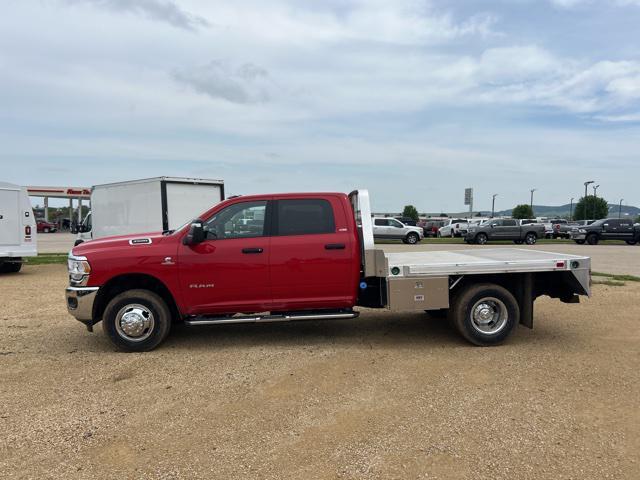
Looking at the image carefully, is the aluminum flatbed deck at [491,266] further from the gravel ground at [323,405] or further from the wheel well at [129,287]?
the wheel well at [129,287]

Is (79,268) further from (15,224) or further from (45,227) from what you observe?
(45,227)

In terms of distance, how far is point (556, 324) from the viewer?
731 cm

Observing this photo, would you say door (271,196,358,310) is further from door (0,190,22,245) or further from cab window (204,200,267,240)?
door (0,190,22,245)

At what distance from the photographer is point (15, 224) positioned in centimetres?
1325

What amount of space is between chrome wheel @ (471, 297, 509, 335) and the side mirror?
3447mm

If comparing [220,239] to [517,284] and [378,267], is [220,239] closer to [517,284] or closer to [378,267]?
[378,267]

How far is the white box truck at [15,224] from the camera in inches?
515

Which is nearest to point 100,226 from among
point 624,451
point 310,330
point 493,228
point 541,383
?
point 310,330

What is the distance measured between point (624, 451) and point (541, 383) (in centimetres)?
132

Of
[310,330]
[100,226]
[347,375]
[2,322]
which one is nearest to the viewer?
[347,375]

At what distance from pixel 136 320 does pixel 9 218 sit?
973 cm

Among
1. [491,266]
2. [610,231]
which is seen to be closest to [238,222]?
[491,266]

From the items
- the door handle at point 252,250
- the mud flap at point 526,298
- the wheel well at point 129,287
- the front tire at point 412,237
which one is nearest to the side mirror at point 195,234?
the door handle at point 252,250

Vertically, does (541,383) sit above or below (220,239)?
below
